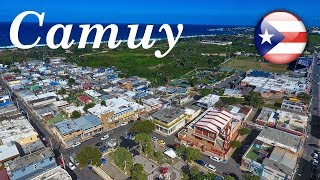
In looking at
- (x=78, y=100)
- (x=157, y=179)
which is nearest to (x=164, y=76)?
(x=78, y=100)

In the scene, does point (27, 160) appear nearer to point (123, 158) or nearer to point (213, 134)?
point (123, 158)

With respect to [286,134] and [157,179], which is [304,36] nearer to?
[157,179]

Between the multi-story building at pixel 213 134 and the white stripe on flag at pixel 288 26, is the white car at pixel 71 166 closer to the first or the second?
the multi-story building at pixel 213 134

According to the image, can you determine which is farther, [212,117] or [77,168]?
[212,117]

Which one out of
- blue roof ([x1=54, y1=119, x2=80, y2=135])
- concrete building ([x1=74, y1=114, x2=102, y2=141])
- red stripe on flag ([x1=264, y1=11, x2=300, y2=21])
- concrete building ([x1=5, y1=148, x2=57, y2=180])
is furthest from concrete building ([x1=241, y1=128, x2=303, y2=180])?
blue roof ([x1=54, y1=119, x2=80, y2=135])

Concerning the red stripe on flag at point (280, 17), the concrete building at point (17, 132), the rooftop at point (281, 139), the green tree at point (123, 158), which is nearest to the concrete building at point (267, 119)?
the rooftop at point (281, 139)

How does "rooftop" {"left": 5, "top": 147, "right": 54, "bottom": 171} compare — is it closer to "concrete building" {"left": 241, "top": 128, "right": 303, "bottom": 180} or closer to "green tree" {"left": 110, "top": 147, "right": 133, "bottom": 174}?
"green tree" {"left": 110, "top": 147, "right": 133, "bottom": 174}
